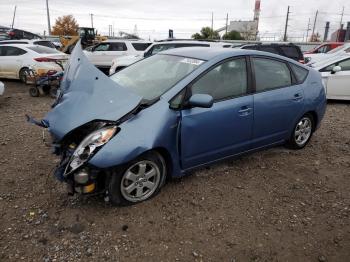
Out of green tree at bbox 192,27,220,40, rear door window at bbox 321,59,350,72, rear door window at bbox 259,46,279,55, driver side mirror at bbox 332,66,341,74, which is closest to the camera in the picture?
driver side mirror at bbox 332,66,341,74

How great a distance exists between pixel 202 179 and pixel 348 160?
234cm

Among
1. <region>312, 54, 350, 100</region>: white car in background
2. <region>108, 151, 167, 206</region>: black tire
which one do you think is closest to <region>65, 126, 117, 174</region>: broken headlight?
<region>108, 151, 167, 206</region>: black tire

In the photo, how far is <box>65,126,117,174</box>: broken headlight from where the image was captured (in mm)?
2938

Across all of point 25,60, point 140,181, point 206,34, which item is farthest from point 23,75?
point 206,34

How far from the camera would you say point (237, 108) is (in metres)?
3.78

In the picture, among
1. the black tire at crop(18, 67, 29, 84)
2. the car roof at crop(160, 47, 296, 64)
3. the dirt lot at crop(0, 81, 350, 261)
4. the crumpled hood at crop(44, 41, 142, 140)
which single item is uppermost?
the car roof at crop(160, 47, 296, 64)

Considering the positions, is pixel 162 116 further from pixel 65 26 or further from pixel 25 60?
pixel 65 26

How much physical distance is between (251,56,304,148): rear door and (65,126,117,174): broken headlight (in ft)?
6.21

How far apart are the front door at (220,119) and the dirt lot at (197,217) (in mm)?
412

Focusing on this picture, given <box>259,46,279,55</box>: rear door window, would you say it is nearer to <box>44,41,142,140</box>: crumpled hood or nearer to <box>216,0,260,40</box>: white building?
<box>44,41,142,140</box>: crumpled hood

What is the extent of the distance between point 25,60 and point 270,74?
9.14m

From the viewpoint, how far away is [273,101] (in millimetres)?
4195

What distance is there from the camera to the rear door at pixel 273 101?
13.4ft

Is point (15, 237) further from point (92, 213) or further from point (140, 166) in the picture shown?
point (140, 166)
